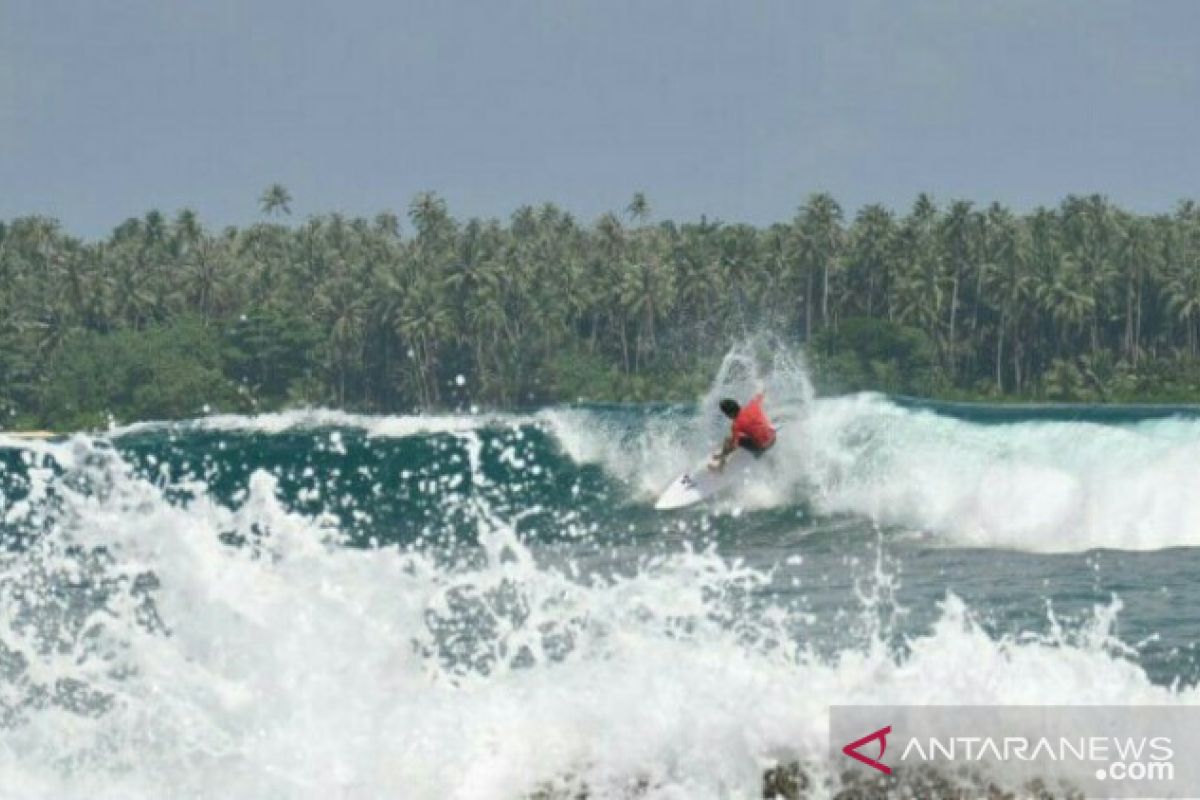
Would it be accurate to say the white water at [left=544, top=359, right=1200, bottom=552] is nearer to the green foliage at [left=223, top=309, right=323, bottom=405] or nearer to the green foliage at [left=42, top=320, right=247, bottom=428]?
the green foliage at [left=42, top=320, right=247, bottom=428]

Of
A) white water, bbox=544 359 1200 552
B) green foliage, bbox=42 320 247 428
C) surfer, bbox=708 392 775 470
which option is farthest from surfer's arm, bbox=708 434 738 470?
green foliage, bbox=42 320 247 428

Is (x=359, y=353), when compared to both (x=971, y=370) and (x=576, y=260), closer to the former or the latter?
(x=576, y=260)

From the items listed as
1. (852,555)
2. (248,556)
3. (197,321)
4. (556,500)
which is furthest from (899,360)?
(248,556)

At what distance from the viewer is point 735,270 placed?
129625 mm

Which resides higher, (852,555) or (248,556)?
(248,556)

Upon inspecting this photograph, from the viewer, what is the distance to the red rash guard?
837 inches

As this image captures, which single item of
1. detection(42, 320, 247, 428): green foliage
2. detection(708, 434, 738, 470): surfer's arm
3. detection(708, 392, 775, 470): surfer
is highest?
detection(708, 392, 775, 470): surfer

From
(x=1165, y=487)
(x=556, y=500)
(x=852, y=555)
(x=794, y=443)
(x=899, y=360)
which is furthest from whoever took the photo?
(x=899, y=360)

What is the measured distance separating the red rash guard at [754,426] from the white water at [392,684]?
7.45 meters

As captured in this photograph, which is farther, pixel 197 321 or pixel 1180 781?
pixel 197 321

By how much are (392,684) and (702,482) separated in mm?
14063

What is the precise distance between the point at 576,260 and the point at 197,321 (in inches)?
1118

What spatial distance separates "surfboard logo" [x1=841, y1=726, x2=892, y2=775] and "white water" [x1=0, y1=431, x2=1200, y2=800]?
0.17 m

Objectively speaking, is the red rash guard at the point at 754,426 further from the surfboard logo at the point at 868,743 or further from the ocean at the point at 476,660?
the surfboard logo at the point at 868,743
